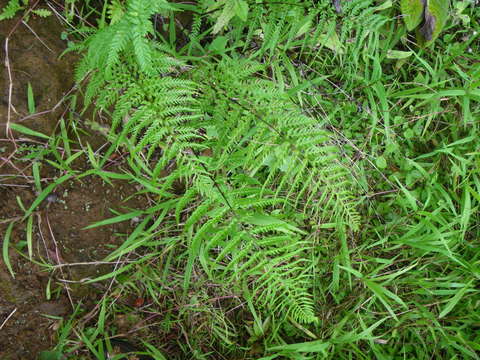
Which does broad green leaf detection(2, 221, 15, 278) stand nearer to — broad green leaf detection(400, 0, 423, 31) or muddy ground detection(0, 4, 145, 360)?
muddy ground detection(0, 4, 145, 360)

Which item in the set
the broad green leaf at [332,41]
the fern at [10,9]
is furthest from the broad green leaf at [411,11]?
the fern at [10,9]

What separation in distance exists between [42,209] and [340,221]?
1.68 metres

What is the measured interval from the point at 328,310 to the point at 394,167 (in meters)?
1.01

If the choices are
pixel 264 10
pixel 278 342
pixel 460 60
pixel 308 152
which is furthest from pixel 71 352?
pixel 460 60

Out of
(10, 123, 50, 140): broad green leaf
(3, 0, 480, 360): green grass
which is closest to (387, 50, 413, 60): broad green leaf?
(3, 0, 480, 360): green grass

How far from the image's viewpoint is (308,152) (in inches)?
64.2

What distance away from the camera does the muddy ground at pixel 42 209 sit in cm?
200

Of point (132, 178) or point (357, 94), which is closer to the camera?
point (132, 178)

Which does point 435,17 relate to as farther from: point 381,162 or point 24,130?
point 24,130

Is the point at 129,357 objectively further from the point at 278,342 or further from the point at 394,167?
the point at 394,167

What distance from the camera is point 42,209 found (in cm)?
212

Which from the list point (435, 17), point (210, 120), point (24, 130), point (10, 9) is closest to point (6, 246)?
point (24, 130)

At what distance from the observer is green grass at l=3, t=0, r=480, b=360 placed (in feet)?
7.20

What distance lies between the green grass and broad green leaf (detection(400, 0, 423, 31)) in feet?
0.43
